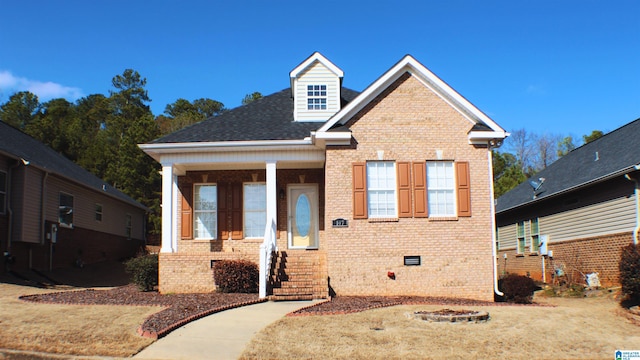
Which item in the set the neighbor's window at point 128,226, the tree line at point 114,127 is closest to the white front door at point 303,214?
the neighbor's window at point 128,226

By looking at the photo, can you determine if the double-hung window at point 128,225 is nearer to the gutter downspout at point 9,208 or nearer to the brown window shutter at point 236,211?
the gutter downspout at point 9,208

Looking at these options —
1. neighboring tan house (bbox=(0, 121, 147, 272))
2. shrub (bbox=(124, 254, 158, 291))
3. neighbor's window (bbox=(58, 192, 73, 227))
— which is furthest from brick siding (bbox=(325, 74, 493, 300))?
neighbor's window (bbox=(58, 192, 73, 227))

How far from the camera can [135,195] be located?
39500 millimetres

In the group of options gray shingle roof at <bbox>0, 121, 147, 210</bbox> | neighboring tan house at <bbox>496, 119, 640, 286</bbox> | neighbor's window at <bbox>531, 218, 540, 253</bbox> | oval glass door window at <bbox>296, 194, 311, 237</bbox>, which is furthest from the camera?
neighbor's window at <bbox>531, 218, 540, 253</bbox>

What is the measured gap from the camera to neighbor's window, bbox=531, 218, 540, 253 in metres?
24.4

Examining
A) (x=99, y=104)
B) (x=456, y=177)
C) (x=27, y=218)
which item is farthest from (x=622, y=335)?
(x=99, y=104)

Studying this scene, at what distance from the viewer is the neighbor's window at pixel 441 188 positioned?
53.9 ft

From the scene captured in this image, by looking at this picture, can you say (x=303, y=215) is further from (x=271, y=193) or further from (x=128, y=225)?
(x=128, y=225)

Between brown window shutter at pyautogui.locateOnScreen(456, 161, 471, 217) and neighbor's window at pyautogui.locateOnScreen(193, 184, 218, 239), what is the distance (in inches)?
303

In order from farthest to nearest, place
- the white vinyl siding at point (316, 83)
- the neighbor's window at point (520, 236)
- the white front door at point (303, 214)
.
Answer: the neighbor's window at point (520, 236)
the white vinyl siding at point (316, 83)
the white front door at point (303, 214)

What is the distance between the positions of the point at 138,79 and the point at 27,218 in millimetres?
43851

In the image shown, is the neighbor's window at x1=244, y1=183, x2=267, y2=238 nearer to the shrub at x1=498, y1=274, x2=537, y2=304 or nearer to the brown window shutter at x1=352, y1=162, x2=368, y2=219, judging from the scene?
the brown window shutter at x1=352, y1=162, x2=368, y2=219

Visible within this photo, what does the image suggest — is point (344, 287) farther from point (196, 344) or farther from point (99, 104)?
point (99, 104)

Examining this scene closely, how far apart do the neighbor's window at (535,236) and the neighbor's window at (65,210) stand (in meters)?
19.1
